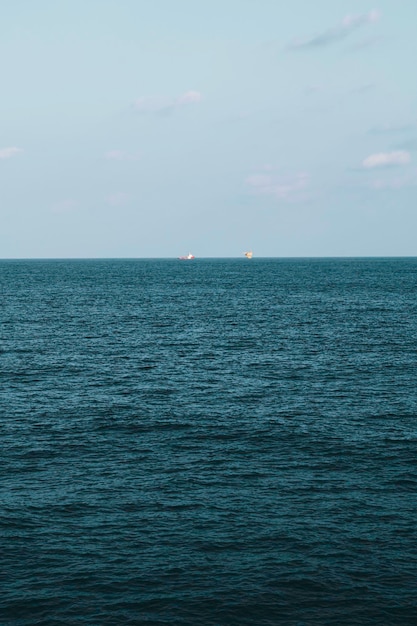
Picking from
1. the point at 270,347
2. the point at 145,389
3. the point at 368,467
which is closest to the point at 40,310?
the point at 270,347

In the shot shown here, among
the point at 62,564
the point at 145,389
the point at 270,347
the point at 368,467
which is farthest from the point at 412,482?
the point at 270,347

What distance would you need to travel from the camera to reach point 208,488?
48094mm

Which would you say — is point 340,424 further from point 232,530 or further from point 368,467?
point 232,530

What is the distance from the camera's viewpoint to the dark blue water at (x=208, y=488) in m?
35.1

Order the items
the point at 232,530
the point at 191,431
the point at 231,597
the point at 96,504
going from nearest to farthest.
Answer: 1. the point at 231,597
2. the point at 232,530
3. the point at 96,504
4. the point at 191,431

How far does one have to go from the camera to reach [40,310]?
521 ft

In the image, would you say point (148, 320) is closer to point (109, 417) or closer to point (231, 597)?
point (109, 417)

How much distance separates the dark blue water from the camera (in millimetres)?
35094

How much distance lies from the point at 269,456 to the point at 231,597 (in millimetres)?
19763

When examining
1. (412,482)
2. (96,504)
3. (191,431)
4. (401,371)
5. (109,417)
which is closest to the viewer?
(96,504)

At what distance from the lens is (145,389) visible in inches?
3017

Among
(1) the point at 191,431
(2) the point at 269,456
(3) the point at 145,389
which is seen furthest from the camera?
(3) the point at 145,389

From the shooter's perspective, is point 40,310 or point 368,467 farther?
point 40,310

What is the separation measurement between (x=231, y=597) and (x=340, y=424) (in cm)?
2987
